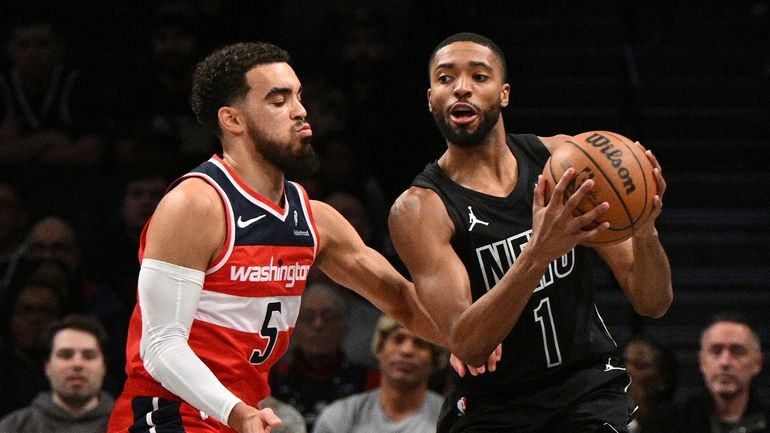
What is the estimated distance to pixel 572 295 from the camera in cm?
444

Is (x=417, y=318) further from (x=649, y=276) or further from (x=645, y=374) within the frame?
(x=645, y=374)

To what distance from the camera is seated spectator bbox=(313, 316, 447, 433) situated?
21.4 feet

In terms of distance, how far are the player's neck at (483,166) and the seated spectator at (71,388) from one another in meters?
2.67

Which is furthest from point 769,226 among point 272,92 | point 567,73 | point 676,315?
point 272,92

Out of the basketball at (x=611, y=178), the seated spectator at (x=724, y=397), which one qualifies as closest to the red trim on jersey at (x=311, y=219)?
the basketball at (x=611, y=178)

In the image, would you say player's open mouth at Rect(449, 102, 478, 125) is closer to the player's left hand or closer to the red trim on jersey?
the red trim on jersey

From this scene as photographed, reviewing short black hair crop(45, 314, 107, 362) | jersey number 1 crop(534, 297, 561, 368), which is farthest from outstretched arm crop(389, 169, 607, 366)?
short black hair crop(45, 314, 107, 362)

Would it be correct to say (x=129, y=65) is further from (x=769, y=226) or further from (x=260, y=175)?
(x=260, y=175)

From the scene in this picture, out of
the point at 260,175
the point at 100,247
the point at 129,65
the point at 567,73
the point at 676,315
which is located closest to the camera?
the point at 260,175

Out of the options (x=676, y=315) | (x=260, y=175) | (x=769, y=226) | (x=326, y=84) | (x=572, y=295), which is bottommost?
(x=572, y=295)

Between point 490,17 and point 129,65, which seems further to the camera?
point 490,17

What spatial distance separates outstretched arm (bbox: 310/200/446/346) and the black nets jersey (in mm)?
308

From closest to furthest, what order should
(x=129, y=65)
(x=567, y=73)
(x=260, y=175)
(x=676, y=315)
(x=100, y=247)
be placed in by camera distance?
1. (x=260, y=175)
2. (x=100, y=247)
3. (x=676, y=315)
4. (x=129, y=65)
5. (x=567, y=73)

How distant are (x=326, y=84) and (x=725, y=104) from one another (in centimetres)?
283
